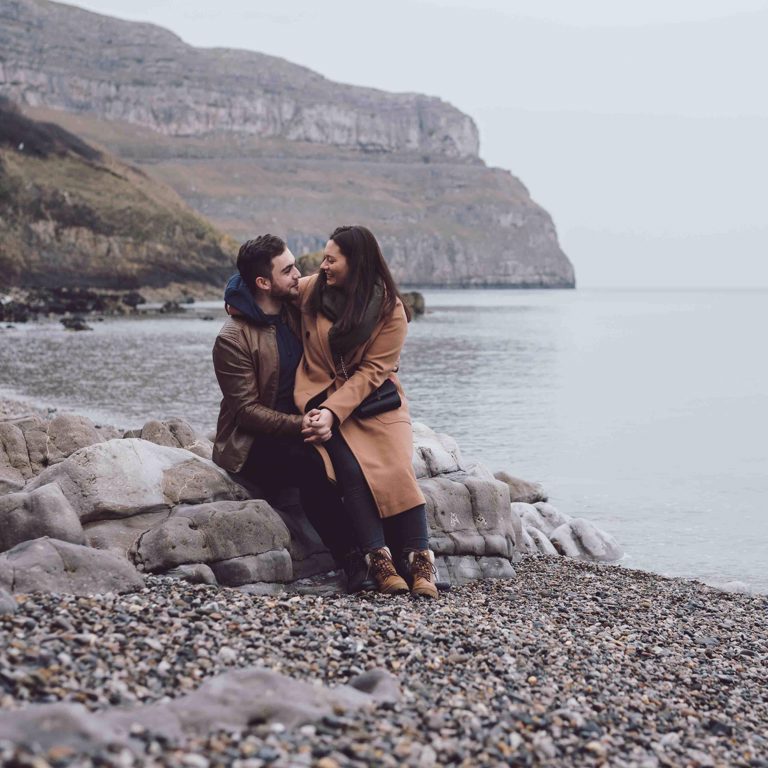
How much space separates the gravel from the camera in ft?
14.5

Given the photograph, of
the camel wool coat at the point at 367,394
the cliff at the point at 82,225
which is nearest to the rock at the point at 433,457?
the camel wool coat at the point at 367,394

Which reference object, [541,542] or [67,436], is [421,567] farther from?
[67,436]

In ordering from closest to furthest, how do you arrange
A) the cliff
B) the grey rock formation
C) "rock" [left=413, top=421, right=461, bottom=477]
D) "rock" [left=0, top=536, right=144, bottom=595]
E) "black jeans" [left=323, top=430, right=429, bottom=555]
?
the grey rock formation → "rock" [left=0, top=536, right=144, bottom=595] → "black jeans" [left=323, top=430, right=429, bottom=555] → "rock" [left=413, top=421, right=461, bottom=477] → the cliff

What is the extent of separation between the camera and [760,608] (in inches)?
414

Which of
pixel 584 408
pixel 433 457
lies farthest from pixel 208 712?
pixel 584 408

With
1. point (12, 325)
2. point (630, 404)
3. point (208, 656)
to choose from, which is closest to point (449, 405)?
point (630, 404)

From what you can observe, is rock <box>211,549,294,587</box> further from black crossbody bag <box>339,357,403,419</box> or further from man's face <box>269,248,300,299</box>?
man's face <box>269,248,300,299</box>

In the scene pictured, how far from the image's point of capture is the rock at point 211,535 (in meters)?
7.46

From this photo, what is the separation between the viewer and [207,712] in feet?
14.5

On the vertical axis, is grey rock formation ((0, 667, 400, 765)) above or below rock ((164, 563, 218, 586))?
above

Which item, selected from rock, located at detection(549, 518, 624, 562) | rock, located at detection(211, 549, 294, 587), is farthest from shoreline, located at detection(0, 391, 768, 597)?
rock, located at detection(211, 549, 294, 587)

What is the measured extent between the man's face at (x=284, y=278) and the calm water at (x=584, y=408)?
748 cm

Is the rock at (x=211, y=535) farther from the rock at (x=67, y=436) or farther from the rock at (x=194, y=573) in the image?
the rock at (x=67, y=436)

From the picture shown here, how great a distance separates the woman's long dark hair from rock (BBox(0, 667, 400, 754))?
330cm
